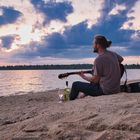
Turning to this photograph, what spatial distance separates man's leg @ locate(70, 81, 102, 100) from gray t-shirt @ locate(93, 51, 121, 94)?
0.16 meters

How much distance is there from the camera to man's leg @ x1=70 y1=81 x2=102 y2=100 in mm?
11305

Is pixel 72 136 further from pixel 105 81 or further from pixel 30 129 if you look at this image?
pixel 105 81

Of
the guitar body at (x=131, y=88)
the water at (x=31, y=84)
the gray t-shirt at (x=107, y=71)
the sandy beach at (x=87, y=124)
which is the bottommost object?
the water at (x=31, y=84)

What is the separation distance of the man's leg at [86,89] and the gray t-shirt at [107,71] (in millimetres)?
162

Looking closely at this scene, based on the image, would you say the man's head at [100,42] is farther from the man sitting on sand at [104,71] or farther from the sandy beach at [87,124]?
the sandy beach at [87,124]

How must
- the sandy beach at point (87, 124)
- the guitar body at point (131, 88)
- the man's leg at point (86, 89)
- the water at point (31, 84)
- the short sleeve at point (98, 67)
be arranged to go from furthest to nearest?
the water at point (31, 84) → the guitar body at point (131, 88) → the man's leg at point (86, 89) → the short sleeve at point (98, 67) → the sandy beach at point (87, 124)

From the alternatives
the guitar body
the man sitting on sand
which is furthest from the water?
the man sitting on sand

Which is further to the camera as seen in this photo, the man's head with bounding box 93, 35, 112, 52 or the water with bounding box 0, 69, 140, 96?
the water with bounding box 0, 69, 140, 96

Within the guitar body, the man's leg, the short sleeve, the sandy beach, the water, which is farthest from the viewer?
the water

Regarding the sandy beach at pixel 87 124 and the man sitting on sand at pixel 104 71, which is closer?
the sandy beach at pixel 87 124

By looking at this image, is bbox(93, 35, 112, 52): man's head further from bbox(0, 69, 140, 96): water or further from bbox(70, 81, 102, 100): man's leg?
bbox(0, 69, 140, 96): water

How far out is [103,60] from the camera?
1112 cm

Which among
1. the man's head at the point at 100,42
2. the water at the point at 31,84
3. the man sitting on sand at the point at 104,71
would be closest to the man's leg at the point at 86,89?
the man sitting on sand at the point at 104,71

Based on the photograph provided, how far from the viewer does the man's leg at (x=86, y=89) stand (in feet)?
37.1
